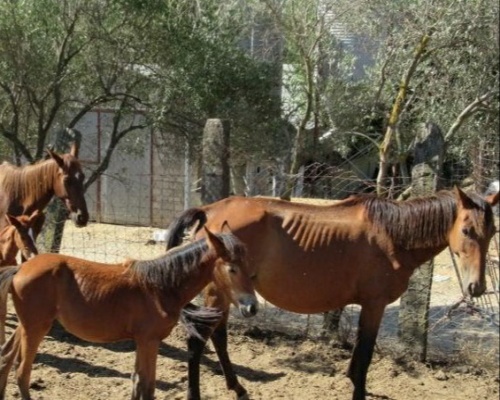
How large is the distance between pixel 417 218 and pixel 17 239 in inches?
123

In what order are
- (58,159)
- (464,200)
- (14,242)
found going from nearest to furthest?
(464,200) → (14,242) → (58,159)

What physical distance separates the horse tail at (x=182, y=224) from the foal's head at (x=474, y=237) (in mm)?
1890

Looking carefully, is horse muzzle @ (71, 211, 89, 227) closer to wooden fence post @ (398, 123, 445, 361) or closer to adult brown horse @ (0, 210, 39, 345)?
adult brown horse @ (0, 210, 39, 345)

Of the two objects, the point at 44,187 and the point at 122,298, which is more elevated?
the point at 44,187

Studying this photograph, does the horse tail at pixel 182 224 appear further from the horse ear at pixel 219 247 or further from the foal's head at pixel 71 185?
the foal's head at pixel 71 185

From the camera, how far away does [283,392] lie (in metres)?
5.86

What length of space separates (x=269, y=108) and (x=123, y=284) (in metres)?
5.41

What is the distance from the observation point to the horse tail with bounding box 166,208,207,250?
5.52 meters

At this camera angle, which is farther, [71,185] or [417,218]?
[71,185]

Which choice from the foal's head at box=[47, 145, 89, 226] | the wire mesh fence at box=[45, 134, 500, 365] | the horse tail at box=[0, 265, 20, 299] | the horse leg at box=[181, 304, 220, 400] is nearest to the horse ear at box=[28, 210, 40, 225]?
the foal's head at box=[47, 145, 89, 226]

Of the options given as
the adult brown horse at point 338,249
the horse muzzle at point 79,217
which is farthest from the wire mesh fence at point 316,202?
the horse muzzle at point 79,217

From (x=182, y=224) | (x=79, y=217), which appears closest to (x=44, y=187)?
(x=79, y=217)

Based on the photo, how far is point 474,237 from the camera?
4.75 metres

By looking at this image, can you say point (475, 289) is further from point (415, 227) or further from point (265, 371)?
point (265, 371)
